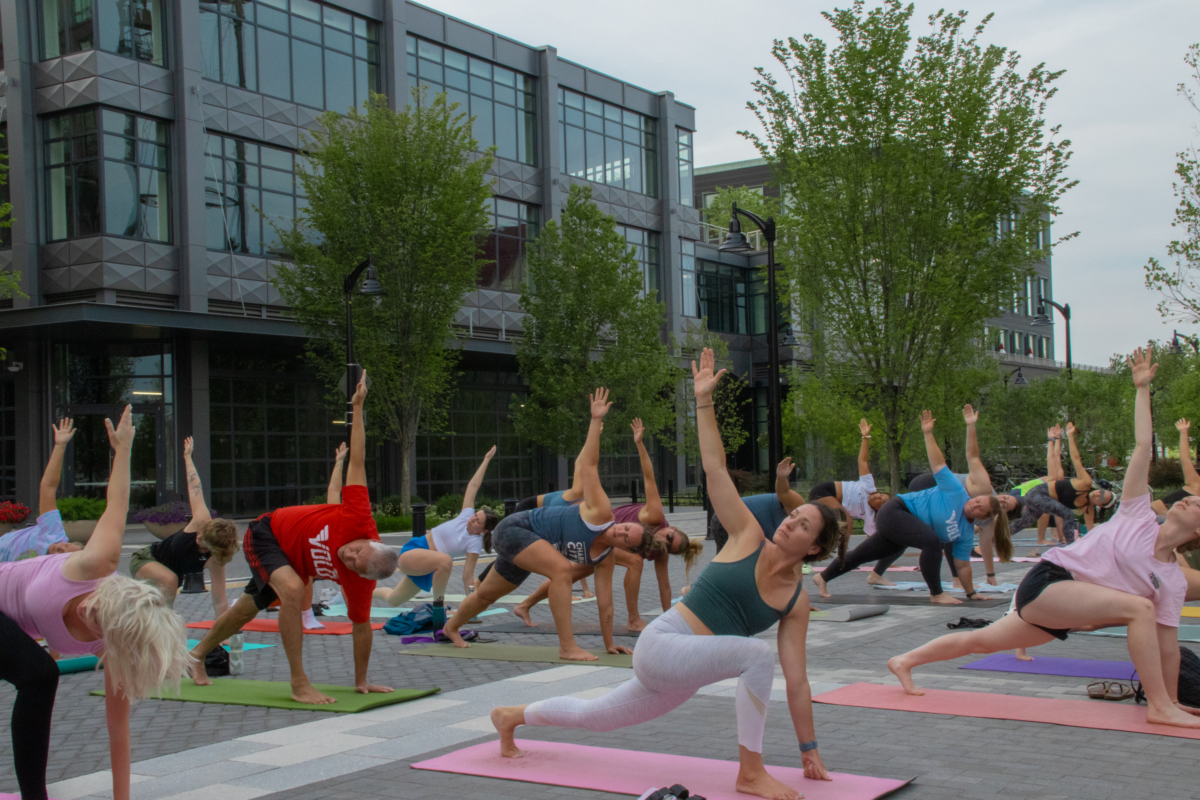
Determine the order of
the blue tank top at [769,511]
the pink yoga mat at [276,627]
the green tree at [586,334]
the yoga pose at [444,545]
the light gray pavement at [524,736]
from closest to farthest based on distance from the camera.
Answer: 1. the light gray pavement at [524,736]
2. the blue tank top at [769,511]
3. the yoga pose at [444,545]
4. the pink yoga mat at [276,627]
5. the green tree at [586,334]

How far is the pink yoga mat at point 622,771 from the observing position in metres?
5.31

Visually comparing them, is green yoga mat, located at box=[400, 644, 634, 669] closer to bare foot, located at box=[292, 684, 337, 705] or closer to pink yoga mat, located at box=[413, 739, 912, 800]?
bare foot, located at box=[292, 684, 337, 705]

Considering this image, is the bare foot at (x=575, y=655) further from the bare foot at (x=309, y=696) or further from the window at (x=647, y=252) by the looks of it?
the window at (x=647, y=252)

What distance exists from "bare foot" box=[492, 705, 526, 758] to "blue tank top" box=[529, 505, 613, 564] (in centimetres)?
373

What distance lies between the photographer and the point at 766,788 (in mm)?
5094

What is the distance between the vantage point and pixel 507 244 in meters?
39.7

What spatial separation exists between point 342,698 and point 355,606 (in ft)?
2.39

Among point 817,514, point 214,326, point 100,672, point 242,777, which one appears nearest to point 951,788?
point 817,514

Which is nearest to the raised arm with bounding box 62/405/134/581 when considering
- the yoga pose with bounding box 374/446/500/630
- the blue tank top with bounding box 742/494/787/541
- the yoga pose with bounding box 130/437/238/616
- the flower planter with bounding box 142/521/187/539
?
the yoga pose with bounding box 130/437/238/616

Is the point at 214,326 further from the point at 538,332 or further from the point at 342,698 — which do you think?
the point at 342,698

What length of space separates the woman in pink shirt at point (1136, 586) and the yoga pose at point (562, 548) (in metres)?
3.57

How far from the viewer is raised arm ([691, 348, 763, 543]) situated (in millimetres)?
5184

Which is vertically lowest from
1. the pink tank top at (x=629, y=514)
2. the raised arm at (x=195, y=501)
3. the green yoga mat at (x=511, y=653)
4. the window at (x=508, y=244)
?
the green yoga mat at (x=511, y=653)

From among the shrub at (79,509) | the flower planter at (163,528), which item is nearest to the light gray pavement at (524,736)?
the flower planter at (163,528)
